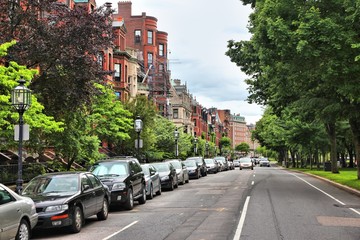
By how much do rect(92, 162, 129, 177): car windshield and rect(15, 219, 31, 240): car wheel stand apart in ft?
23.1

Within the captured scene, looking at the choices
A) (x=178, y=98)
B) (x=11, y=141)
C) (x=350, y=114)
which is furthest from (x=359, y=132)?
(x=178, y=98)

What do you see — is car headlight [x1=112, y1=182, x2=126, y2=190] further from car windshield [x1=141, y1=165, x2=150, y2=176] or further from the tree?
the tree

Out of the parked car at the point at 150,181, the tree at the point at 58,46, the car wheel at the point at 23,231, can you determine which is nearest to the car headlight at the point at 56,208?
the car wheel at the point at 23,231

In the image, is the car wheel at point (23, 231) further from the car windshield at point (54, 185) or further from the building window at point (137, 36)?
the building window at point (137, 36)

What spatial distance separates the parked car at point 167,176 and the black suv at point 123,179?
573 centimetres

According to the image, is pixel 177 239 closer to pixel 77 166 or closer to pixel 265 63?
pixel 265 63

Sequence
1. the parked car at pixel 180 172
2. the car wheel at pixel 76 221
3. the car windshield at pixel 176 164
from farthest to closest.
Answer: the car windshield at pixel 176 164
the parked car at pixel 180 172
the car wheel at pixel 76 221

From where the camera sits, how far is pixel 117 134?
29953 mm

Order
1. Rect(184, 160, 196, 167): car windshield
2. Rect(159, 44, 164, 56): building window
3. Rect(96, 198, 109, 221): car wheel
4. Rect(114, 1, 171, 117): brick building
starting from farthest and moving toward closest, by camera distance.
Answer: Rect(159, 44, 164, 56): building window, Rect(114, 1, 171, 117): brick building, Rect(184, 160, 196, 167): car windshield, Rect(96, 198, 109, 221): car wheel

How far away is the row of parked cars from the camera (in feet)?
29.6

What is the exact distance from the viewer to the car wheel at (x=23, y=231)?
9.10 metres

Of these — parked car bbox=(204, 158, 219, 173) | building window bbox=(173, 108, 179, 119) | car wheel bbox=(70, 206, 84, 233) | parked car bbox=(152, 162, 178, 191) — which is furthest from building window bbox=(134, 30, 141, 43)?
car wheel bbox=(70, 206, 84, 233)

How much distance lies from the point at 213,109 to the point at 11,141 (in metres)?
142

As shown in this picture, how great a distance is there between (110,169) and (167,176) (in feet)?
24.8
